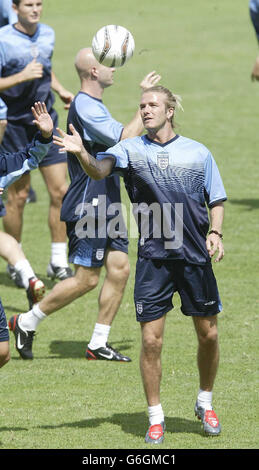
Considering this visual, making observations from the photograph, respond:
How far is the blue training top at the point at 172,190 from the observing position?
669 cm

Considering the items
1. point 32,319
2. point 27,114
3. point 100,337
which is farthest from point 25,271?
point 27,114

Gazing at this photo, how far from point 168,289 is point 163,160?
2.83ft

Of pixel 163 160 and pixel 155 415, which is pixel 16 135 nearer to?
pixel 163 160

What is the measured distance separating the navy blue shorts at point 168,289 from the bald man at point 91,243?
6.81ft

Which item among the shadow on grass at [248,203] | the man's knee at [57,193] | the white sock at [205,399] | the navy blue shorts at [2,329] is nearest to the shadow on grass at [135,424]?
the white sock at [205,399]

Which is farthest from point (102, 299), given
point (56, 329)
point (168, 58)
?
point (168, 58)

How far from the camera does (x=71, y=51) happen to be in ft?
94.1

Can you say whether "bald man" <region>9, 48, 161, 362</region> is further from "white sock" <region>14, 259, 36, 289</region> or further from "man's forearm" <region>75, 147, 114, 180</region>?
"man's forearm" <region>75, 147, 114, 180</region>

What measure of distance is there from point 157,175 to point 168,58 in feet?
69.6

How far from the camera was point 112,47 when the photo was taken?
329 inches

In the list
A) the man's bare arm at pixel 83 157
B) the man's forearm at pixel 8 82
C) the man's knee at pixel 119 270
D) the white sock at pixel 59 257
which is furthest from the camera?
the white sock at pixel 59 257

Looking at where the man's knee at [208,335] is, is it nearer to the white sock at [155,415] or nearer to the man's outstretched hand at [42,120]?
the white sock at [155,415]

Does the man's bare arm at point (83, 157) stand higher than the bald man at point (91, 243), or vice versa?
the man's bare arm at point (83, 157)

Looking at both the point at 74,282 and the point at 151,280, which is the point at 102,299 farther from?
A: the point at 151,280
